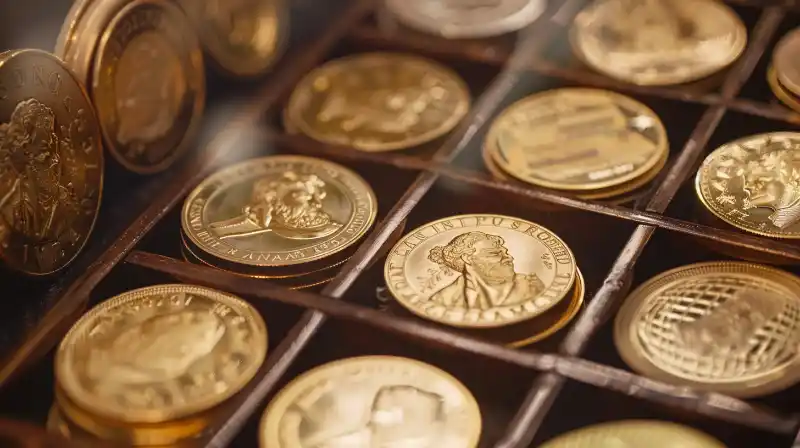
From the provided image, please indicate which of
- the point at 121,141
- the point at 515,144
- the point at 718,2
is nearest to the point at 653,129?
the point at 515,144

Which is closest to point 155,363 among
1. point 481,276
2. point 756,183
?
point 481,276

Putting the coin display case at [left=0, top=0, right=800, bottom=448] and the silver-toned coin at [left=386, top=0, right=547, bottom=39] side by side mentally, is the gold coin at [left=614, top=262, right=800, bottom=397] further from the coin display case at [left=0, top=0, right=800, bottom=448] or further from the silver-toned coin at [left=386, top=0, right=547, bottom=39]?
the silver-toned coin at [left=386, top=0, right=547, bottom=39]

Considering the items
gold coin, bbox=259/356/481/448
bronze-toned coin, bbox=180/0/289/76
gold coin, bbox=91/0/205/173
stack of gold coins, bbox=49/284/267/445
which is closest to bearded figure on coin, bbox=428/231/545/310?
gold coin, bbox=259/356/481/448

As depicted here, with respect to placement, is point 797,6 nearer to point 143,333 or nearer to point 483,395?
point 483,395

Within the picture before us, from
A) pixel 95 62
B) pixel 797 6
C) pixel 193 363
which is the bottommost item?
pixel 797 6

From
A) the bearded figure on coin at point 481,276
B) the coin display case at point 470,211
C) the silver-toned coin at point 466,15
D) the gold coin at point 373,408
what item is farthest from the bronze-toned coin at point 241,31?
the gold coin at point 373,408

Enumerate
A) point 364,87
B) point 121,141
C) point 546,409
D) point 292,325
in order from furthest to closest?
1. point 364,87
2. point 121,141
3. point 292,325
4. point 546,409
